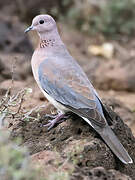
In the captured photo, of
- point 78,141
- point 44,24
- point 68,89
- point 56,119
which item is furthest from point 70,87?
point 44,24

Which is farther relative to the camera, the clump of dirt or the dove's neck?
the dove's neck

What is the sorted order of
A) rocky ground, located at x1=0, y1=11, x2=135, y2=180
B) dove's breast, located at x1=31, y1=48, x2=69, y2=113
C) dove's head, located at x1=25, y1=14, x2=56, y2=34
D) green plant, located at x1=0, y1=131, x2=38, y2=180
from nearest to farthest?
1. green plant, located at x1=0, y1=131, x2=38, y2=180
2. rocky ground, located at x1=0, y1=11, x2=135, y2=180
3. dove's breast, located at x1=31, y1=48, x2=69, y2=113
4. dove's head, located at x1=25, y1=14, x2=56, y2=34

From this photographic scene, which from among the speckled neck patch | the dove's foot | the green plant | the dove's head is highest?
the green plant

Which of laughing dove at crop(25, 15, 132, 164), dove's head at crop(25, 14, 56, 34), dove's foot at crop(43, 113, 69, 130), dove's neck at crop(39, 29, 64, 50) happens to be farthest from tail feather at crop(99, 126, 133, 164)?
dove's head at crop(25, 14, 56, 34)

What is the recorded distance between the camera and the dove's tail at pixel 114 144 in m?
4.72

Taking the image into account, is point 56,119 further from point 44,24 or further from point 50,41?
point 44,24

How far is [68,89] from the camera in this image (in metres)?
5.30

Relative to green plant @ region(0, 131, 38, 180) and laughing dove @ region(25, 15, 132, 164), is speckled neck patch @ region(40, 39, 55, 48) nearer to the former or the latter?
laughing dove @ region(25, 15, 132, 164)

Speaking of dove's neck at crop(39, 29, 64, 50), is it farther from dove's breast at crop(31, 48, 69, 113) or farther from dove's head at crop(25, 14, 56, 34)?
dove's breast at crop(31, 48, 69, 113)

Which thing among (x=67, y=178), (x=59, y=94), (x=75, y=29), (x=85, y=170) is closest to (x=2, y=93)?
(x=59, y=94)

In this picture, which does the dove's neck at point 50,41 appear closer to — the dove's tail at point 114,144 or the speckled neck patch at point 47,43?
the speckled neck patch at point 47,43

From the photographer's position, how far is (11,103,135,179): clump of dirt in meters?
4.46

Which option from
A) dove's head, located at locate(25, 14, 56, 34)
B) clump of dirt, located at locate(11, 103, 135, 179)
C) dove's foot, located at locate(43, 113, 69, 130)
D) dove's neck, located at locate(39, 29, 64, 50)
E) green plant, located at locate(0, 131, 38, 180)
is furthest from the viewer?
dove's head, located at locate(25, 14, 56, 34)

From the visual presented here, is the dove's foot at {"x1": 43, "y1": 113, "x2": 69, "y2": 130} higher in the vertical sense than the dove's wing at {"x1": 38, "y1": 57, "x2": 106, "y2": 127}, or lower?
lower
